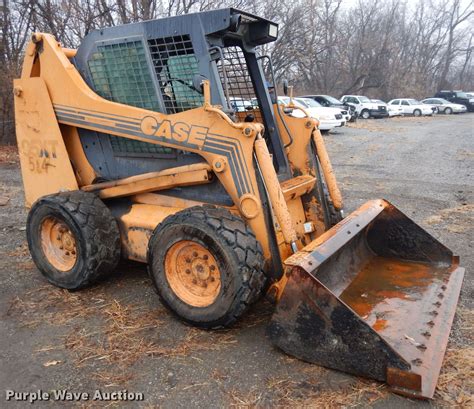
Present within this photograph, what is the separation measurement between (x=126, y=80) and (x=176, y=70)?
0.51 meters

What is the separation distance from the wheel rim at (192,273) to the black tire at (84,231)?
803 millimetres

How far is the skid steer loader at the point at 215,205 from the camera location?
312cm

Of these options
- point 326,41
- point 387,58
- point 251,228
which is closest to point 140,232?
point 251,228

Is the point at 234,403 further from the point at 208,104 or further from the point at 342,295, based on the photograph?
the point at 208,104

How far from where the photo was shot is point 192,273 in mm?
3676

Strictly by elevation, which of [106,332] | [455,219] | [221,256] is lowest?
[455,219]

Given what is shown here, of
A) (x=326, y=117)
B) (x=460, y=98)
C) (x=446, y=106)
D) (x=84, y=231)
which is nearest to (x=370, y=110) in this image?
(x=446, y=106)

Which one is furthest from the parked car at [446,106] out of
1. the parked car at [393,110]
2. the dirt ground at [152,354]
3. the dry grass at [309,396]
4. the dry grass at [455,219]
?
the dry grass at [309,396]

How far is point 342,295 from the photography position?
12.3ft

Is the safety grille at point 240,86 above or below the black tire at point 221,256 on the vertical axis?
above

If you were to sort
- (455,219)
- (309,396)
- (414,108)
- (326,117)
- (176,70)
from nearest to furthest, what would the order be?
(309,396) → (176,70) → (455,219) → (326,117) → (414,108)

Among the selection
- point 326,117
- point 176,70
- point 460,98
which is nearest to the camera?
point 176,70

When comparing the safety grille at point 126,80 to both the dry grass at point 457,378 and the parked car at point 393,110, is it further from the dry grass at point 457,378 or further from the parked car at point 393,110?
the parked car at point 393,110

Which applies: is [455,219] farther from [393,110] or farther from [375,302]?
[393,110]
